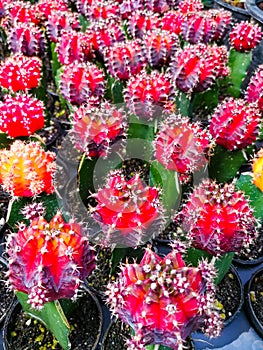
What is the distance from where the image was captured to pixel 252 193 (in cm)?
131

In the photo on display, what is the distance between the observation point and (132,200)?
1.05 metres

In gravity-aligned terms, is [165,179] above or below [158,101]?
below

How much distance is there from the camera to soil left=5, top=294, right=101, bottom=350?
1271 mm

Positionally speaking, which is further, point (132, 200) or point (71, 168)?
point (71, 168)

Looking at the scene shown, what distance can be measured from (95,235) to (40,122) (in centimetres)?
40

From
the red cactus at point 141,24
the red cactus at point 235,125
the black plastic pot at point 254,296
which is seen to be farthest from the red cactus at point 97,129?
the red cactus at point 141,24

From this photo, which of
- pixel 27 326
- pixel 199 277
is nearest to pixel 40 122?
pixel 27 326

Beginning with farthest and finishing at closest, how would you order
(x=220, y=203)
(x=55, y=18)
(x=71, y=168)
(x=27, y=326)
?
(x=55, y=18)
(x=71, y=168)
(x=27, y=326)
(x=220, y=203)

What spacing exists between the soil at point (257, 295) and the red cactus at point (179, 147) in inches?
19.5

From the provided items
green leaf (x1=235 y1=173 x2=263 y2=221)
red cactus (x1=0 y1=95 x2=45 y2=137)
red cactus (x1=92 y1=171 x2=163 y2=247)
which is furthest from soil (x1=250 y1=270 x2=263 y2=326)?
red cactus (x1=0 y1=95 x2=45 y2=137)

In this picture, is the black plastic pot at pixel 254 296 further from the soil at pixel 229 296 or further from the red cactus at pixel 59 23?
the red cactus at pixel 59 23

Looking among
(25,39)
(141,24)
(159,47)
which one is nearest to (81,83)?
(159,47)

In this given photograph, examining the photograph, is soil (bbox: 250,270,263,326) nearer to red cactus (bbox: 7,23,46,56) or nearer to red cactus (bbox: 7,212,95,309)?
red cactus (bbox: 7,212,95,309)

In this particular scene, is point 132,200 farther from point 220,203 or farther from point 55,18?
point 55,18
